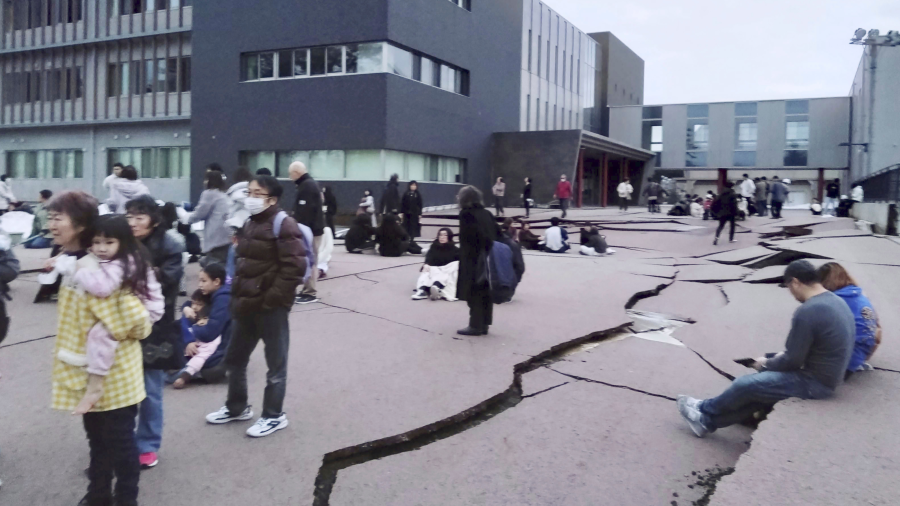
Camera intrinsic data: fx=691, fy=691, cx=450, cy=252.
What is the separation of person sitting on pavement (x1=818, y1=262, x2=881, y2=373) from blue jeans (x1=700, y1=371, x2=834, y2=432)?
1033 millimetres

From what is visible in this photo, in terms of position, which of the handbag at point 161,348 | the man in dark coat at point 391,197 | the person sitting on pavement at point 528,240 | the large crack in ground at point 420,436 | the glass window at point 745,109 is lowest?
the large crack in ground at point 420,436

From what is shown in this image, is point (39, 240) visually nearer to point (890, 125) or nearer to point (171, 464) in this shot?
point (171, 464)

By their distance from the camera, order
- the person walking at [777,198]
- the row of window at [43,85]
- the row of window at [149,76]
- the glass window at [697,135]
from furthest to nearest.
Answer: the glass window at [697,135], the row of window at [43,85], the row of window at [149,76], the person walking at [777,198]

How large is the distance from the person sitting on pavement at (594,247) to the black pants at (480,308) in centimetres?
902

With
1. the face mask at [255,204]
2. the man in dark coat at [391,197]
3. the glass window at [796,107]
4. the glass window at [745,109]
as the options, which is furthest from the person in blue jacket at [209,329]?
the glass window at [796,107]

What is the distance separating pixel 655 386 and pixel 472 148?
27.3m

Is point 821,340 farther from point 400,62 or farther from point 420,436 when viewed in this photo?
point 400,62

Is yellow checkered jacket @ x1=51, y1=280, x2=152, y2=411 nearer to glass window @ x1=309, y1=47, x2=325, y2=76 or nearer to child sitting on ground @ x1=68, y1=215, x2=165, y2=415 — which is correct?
child sitting on ground @ x1=68, y1=215, x2=165, y2=415

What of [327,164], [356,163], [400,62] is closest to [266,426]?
[356,163]

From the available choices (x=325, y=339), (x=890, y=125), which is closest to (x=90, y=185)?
(x=325, y=339)

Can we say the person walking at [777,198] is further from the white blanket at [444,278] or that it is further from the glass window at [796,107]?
the glass window at [796,107]

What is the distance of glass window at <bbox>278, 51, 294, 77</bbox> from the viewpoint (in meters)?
27.8

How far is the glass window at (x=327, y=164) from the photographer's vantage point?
27312 mm

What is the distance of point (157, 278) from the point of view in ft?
13.2
